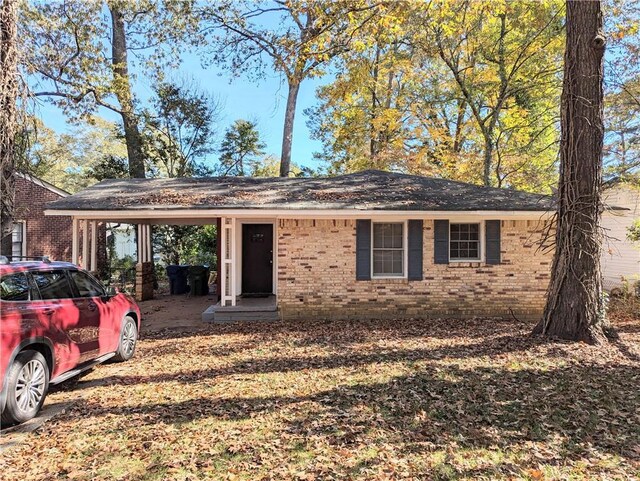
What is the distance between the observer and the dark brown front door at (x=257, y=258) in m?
11.0

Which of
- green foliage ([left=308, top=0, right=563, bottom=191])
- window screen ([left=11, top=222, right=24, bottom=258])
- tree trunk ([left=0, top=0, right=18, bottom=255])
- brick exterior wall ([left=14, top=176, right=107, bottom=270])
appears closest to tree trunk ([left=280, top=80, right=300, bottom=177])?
green foliage ([left=308, top=0, right=563, bottom=191])

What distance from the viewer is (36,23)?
13.6m

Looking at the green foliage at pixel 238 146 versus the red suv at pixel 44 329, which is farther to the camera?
the green foliage at pixel 238 146

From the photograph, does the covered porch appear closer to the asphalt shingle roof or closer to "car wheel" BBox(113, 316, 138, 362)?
the asphalt shingle roof

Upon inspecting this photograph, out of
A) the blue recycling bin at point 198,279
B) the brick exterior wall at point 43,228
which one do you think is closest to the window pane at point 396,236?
the blue recycling bin at point 198,279

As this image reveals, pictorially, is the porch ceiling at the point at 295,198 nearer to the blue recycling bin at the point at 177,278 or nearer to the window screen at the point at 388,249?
the window screen at the point at 388,249

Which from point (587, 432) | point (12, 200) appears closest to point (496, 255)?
point (587, 432)

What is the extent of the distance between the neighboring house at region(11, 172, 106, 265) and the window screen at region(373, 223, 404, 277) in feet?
40.6

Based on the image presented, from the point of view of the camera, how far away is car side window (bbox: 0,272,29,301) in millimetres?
3828

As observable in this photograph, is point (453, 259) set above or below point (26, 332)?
above

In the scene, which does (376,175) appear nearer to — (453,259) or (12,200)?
(453,259)

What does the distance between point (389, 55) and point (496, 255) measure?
1188 cm

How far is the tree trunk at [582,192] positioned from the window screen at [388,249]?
11.5 ft

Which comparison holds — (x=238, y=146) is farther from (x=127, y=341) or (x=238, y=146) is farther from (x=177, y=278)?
(x=127, y=341)
